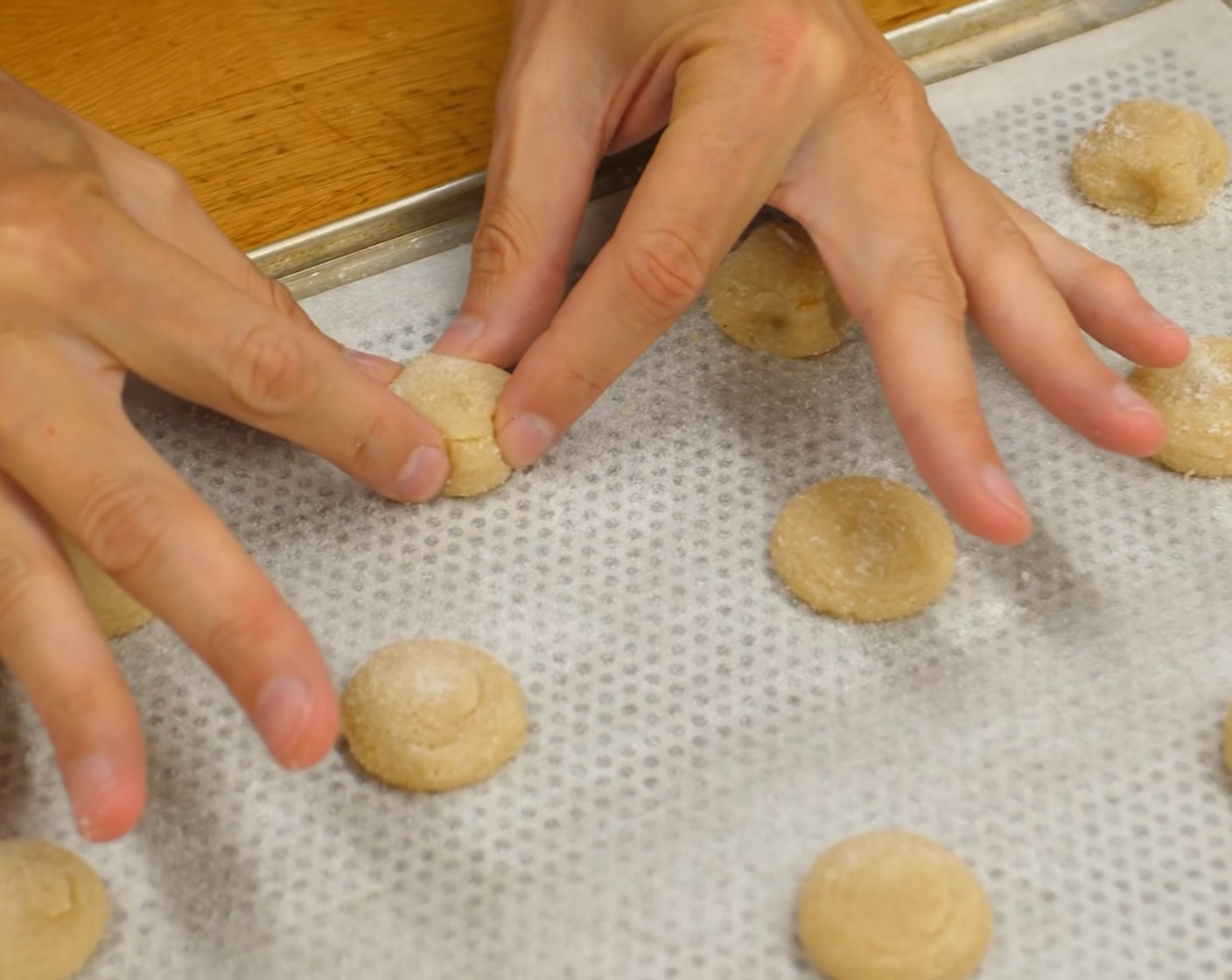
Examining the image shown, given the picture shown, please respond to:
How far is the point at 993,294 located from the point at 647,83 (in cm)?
27

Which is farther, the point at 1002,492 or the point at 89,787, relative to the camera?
the point at 1002,492

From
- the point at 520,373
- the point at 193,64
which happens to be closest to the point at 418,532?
the point at 520,373

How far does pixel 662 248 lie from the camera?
833 millimetres

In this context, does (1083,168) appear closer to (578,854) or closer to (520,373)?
(520,373)

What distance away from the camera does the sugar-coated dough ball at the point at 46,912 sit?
0.71 metres

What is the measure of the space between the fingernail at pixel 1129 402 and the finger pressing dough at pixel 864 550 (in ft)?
0.42

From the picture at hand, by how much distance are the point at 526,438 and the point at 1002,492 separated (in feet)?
0.97

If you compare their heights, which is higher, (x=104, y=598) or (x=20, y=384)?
(x=20, y=384)

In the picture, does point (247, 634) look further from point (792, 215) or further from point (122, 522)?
point (792, 215)

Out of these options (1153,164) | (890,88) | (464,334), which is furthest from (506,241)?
(1153,164)

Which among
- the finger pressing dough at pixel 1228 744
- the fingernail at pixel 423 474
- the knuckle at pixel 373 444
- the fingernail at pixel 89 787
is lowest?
the finger pressing dough at pixel 1228 744

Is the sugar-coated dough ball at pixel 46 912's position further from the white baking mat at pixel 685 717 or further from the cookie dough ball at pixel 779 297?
the cookie dough ball at pixel 779 297

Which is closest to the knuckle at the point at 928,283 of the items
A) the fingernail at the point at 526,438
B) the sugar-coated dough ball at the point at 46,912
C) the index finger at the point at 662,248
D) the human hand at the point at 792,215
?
the human hand at the point at 792,215

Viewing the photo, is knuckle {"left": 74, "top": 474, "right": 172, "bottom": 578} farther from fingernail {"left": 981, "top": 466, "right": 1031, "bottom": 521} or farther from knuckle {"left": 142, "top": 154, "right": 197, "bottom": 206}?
fingernail {"left": 981, "top": 466, "right": 1031, "bottom": 521}
